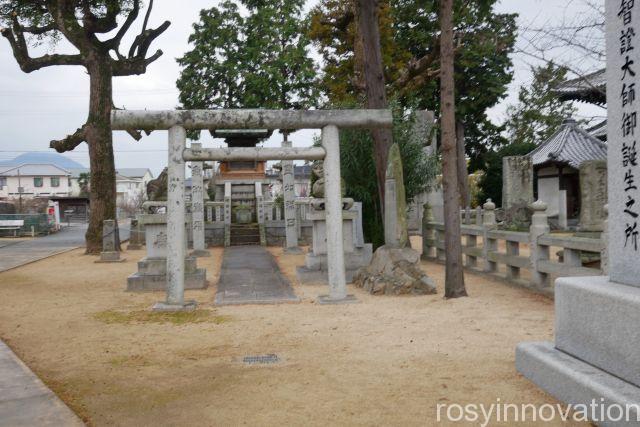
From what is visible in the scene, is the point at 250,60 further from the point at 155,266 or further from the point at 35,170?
the point at 35,170

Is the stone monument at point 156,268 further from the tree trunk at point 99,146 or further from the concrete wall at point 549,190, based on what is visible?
the concrete wall at point 549,190

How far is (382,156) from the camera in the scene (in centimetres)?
1369

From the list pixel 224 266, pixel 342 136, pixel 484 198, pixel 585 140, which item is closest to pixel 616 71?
pixel 224 266

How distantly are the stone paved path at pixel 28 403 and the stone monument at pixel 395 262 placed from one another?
6.08 meters

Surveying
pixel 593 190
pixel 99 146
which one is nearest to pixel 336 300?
pixel 593 190

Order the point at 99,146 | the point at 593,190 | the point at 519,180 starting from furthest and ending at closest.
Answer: the point at 519,180 < the point at 99,146 < the point at 593,190

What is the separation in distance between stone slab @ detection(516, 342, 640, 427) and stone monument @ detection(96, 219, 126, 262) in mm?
14363

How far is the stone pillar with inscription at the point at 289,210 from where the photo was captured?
18.9 m

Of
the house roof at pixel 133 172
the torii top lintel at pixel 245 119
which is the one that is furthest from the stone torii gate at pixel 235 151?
the house roof at pixel 133 172

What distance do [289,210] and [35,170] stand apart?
46290 mm

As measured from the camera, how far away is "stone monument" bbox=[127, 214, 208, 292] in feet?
35.4

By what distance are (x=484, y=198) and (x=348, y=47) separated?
1262cm

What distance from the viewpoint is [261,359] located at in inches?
217

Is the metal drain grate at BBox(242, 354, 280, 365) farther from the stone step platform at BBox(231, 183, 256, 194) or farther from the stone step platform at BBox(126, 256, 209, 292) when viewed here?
the stone step platform at BBox(231, 183, 256, 194)
